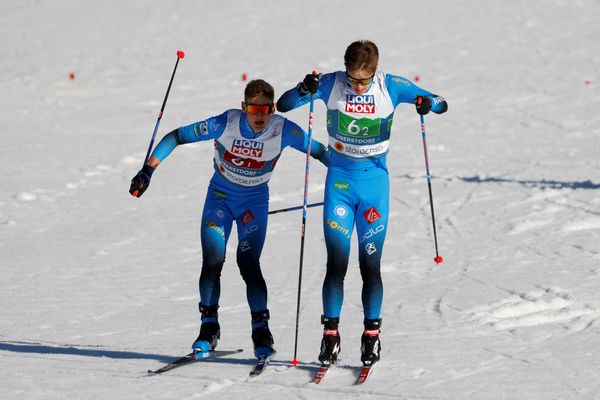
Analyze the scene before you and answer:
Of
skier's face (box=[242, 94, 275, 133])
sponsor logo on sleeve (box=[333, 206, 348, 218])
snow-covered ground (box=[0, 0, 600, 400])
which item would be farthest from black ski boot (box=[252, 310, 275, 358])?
skier's face (box=[242, 94, 275, 133])

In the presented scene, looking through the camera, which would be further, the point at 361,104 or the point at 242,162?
the point at 242,162

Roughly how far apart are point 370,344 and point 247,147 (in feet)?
5.22

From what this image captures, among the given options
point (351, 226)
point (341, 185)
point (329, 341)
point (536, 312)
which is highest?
point (341, 185)

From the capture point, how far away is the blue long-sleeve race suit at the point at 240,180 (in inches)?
270

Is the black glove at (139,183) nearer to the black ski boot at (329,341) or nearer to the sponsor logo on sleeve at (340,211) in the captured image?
the sponsor logo on sleeve at (340,211)

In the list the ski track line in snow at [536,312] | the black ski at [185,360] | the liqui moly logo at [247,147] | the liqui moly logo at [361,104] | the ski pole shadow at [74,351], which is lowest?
the black ski at [185,360]

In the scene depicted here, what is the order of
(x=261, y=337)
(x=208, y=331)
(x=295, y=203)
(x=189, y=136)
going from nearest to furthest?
(x=189, y=136), (x=261, y=337), (x=208, y=331), (x=295, y=203)

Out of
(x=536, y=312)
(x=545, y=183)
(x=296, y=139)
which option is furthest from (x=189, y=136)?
(x=545, y=183)

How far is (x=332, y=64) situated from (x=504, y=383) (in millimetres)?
17181

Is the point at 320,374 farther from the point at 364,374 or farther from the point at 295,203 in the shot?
the point at 295,203

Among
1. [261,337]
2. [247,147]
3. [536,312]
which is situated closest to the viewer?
[247,147]

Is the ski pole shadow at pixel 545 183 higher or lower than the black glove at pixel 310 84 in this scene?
higher

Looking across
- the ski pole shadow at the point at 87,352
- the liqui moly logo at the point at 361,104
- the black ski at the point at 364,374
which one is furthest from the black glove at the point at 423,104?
the ski pole shadow at the point at 87,352

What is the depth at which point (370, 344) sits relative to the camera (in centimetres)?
667
